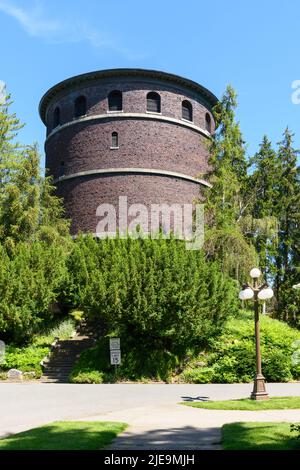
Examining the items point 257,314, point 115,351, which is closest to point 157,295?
point 115,351

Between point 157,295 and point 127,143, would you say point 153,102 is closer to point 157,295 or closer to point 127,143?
point 127,143

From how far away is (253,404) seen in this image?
1262 cm

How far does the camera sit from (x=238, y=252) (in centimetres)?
2525

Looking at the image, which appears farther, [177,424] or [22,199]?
[22,199]

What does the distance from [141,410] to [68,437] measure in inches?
173

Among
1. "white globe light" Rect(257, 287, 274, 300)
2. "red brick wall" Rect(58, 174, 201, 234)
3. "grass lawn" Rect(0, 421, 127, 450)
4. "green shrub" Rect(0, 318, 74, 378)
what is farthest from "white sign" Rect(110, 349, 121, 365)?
"red brick wall" Rect(58, 174, 201, 234)

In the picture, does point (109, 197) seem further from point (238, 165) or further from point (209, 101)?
point (209, 101)

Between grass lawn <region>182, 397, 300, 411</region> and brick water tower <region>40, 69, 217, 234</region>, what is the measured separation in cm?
2006

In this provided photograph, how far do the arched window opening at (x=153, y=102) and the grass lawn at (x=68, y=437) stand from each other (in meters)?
27.2

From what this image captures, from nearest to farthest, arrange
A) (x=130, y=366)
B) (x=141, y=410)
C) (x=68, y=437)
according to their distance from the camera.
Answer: (x=68, y=437) → (x=141, y=410) → (x=130, y=366)

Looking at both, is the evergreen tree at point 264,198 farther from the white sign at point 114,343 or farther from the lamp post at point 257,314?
the lamp post at point 257,314
